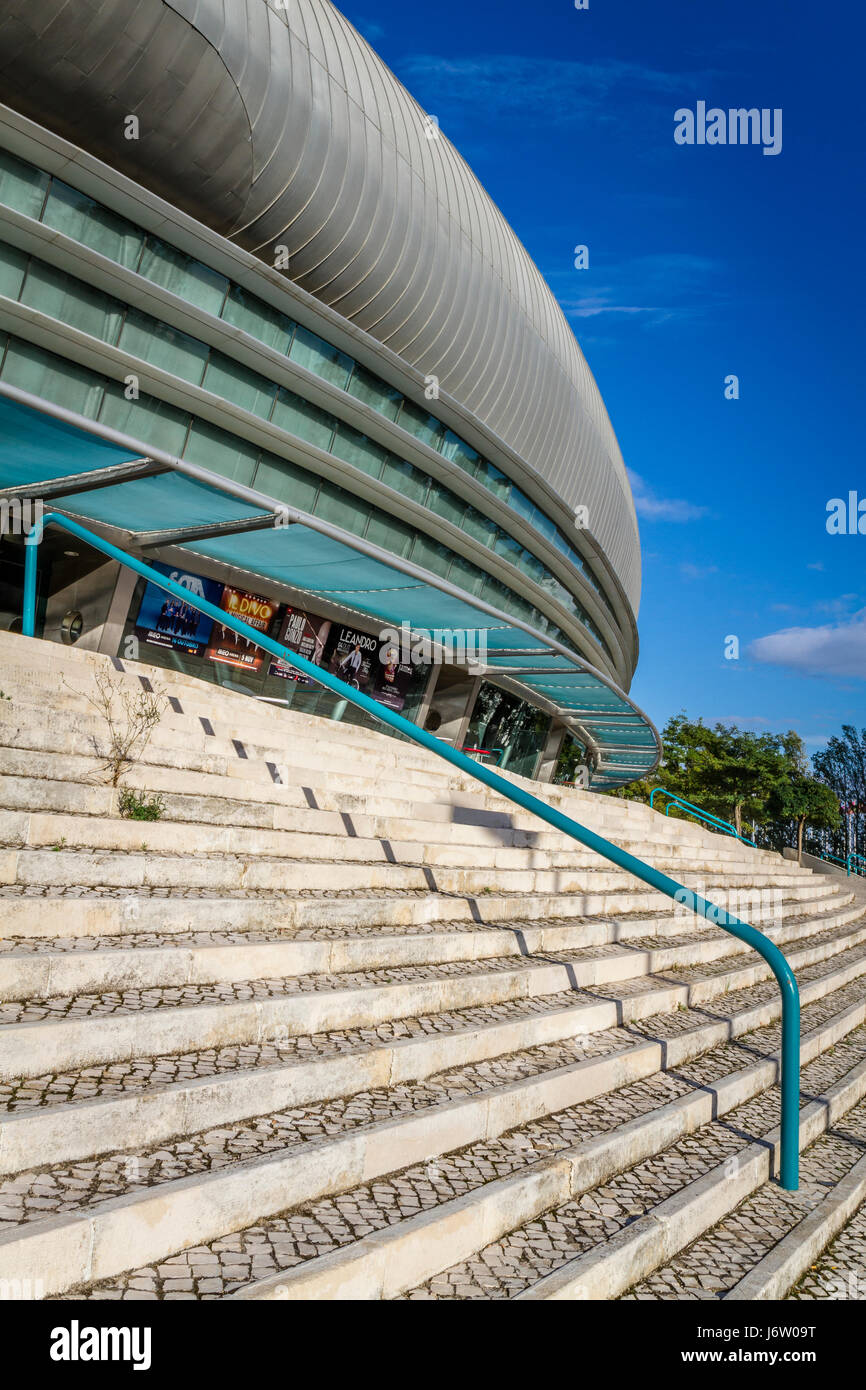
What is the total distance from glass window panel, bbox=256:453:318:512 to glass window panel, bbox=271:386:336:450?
56 cm

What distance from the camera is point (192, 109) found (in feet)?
40.4

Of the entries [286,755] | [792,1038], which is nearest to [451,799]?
[286,755]

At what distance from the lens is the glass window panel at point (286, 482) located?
14.5m

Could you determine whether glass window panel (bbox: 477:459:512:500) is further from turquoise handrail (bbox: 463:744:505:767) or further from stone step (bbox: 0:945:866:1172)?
stone step (bbox: 0:945:866:1172)

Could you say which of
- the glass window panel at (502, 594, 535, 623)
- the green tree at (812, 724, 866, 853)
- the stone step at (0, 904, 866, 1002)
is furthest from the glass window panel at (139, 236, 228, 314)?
the green tree at (812, 724, 866, 853)

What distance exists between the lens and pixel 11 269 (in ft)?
36.1

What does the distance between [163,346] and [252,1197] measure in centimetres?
1283

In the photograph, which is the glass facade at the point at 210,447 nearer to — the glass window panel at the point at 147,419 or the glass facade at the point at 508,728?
the glass window panel at the point at 147,419

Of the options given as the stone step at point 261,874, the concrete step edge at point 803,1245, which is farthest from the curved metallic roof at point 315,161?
the concrete step edge at point 803,1245

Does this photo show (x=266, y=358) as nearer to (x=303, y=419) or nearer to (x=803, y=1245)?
(x=303, y=419)

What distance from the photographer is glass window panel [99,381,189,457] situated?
40.4ft

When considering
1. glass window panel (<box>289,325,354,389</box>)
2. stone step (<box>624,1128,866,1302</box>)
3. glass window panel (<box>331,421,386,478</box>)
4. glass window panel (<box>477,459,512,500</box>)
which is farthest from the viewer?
glass window panel (<box>477,459,512,500</box>)

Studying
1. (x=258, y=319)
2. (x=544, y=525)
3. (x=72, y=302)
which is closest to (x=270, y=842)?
(x=72, y=302)

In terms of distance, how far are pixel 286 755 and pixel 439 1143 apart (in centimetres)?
428
